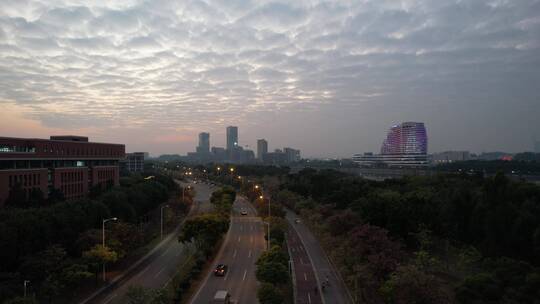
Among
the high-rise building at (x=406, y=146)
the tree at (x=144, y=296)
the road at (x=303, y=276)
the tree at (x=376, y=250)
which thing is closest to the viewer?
the tree at (x=144, y=296)

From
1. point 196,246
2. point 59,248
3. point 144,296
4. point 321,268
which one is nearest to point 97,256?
point 59,248

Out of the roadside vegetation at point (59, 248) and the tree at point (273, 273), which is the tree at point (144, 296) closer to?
the roadside vegetation at point (59, 248)

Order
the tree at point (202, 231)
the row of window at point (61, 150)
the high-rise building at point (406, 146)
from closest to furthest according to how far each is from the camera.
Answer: the tree at point (202, 231) < the row of window at point (61, 150) < the high-rise building at point (406, 146)

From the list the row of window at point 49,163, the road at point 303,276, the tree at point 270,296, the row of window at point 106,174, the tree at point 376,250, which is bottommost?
the road at point 303,276

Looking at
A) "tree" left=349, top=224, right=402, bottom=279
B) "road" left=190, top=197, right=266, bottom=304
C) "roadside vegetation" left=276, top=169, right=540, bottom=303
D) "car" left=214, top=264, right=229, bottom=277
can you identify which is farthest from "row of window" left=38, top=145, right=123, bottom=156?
"tree" left=349, top=224, right=402, bottom=279

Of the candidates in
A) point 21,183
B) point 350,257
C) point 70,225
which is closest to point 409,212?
point 350,257

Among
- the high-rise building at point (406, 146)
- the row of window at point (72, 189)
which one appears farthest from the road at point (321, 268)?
the high-rise building at point (406, 146)

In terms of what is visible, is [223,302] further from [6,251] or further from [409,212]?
[409,212]

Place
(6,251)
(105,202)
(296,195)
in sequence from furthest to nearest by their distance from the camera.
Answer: (296,195) < (105,202) < (6,251)
